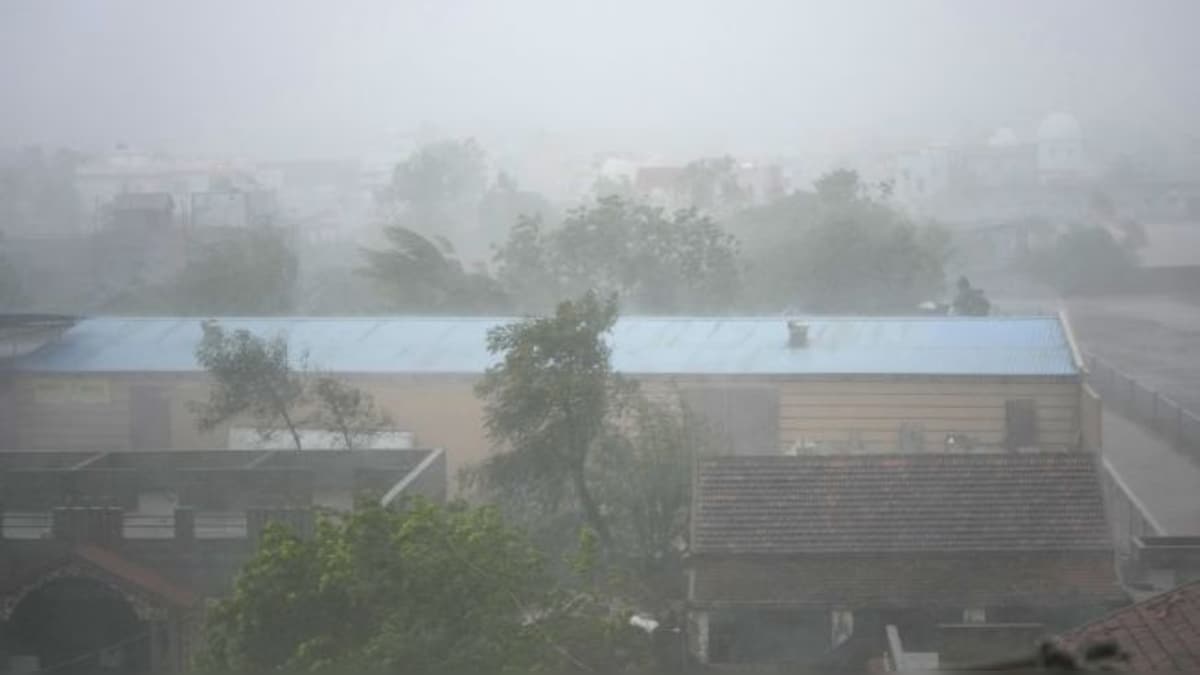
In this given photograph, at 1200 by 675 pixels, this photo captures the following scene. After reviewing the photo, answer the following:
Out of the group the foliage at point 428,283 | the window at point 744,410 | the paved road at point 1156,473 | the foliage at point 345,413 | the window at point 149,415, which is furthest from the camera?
the foliage at point 428,283

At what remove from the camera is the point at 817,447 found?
7.21 m

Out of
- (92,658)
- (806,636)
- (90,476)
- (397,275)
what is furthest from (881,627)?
(397,275)

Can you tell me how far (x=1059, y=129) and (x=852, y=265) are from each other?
315 centimetres

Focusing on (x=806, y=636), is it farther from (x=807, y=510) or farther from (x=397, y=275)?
(x=397, y=275)

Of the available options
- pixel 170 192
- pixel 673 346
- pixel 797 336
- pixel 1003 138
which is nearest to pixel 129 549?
pixel 673 346

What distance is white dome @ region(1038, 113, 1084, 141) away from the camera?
13.1 m

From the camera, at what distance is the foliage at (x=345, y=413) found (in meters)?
7.12

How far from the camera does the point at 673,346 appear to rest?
816cm

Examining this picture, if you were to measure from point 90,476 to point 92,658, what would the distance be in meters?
1.15

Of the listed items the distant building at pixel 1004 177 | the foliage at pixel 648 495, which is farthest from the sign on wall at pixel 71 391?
the distant building at pixel 1004 177

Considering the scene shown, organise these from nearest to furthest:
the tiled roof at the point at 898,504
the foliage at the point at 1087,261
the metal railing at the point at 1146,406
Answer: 1. the tiled roof at the point at 898,504
2. the metal railing at the point at 1146,406
3. the foliage at the point at 1087,261

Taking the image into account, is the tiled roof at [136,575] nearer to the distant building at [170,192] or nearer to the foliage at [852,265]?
the foliage at [852,265]

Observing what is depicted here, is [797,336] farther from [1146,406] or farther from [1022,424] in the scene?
[1146,406]

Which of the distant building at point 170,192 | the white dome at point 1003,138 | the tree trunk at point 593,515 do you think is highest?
the white dome at point 1003,138
